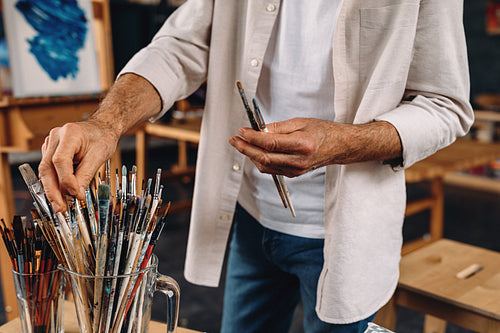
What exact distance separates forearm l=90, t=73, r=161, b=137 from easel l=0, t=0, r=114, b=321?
1.34 m

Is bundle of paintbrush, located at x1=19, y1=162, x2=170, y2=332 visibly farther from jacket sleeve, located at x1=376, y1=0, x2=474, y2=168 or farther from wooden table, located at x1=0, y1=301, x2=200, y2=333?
jacket sleeve, located at x1=376, y1=0, x2=474, y2=168

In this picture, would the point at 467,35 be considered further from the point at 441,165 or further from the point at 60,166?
the point at 60,166

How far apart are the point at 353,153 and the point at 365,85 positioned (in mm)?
167

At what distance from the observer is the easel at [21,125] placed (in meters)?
1.99

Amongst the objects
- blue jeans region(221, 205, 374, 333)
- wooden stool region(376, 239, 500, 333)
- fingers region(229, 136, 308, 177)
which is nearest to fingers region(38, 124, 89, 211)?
fingers region(229, 136, 308, 177)

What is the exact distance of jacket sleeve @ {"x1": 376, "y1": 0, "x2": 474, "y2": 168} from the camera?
81cm

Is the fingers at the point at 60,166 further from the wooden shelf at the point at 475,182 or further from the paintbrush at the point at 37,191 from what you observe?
the wooden shelf at the point at 475,182

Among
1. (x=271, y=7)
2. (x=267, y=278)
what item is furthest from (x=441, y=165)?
(x=271, y=7)

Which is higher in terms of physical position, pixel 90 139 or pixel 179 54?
pixel 179 54

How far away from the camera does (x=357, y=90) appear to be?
0.88m

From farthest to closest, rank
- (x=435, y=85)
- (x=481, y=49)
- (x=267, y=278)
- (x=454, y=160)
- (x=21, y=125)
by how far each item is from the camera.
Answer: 1. (x=481, y=49)
2. (x=454, y=160)
3. (x=21, y=125)
4. (x=267, y=278)
5. (x=435, y=85)

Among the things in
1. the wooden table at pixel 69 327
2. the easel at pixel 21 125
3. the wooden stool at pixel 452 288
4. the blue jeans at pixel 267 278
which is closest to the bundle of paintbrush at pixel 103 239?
the wooden table at pixel 69 327

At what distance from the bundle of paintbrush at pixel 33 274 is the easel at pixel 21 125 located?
143cm

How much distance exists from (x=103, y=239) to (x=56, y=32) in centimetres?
195
